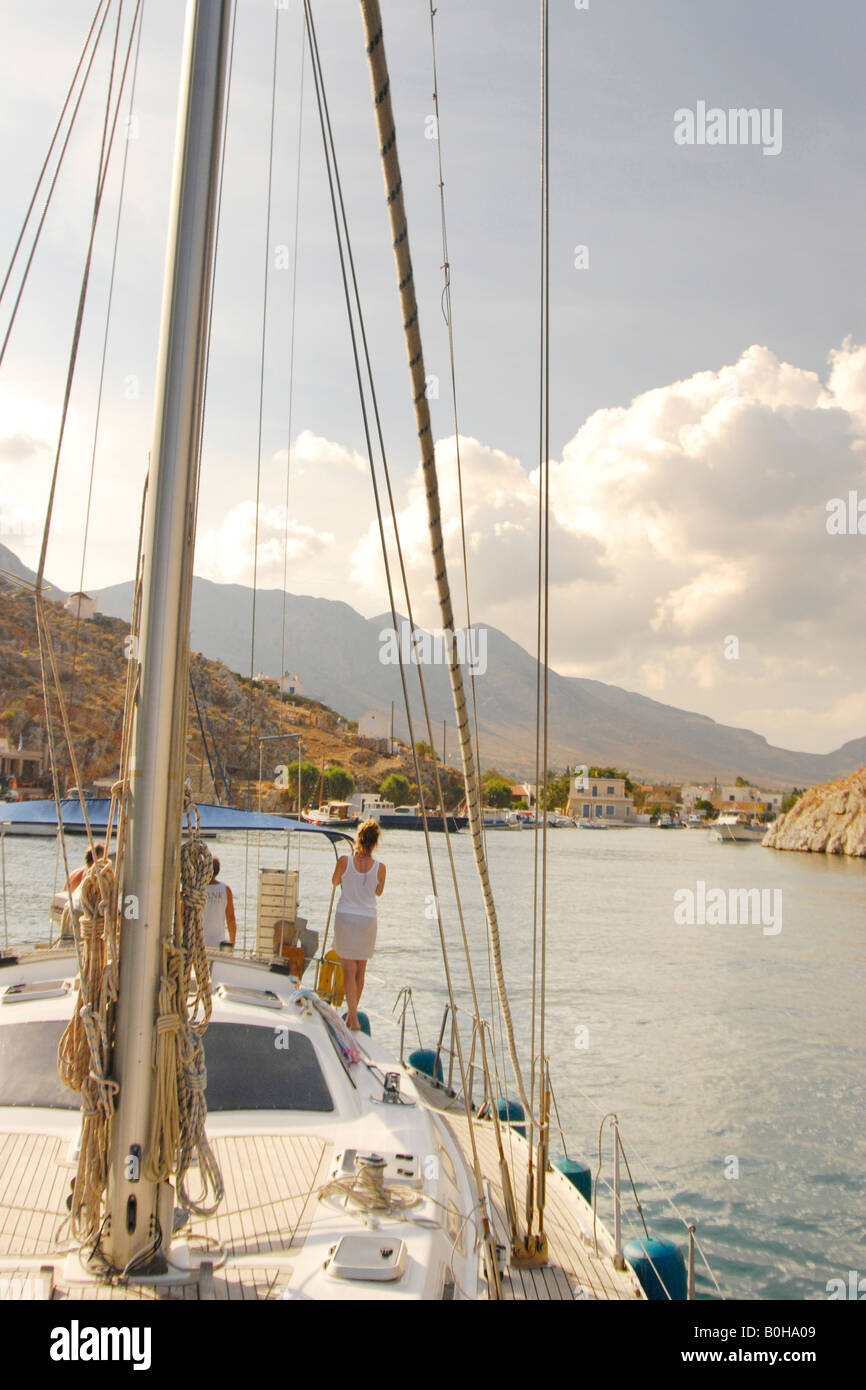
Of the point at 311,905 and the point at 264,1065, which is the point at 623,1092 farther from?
the point at 311,905

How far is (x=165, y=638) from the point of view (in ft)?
10.3

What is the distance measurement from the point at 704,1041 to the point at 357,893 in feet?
33.2

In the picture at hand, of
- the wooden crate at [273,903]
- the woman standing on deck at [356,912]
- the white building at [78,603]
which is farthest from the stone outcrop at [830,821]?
the woman standing on deck at [356,912]

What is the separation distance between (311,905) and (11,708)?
4957cm

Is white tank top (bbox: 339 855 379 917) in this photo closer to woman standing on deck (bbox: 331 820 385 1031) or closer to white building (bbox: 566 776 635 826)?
woman standing on deck (bbox: 331 820 385 1031)

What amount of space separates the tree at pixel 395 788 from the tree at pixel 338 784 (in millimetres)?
3601

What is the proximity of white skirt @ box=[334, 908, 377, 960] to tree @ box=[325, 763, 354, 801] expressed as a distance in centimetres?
8489

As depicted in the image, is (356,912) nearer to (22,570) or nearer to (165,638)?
(165,638)

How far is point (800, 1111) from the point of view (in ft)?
38.1

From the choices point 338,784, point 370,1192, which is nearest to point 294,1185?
point 370,1192

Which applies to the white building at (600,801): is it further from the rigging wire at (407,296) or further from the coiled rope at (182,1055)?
the coiled rope at (182,1055)

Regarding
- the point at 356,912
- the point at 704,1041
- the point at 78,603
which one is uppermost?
the point at 78,603

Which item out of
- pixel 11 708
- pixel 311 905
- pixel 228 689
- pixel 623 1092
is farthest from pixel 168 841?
pixel 228 689
